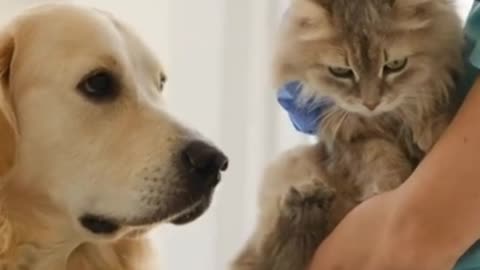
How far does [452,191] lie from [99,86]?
0.45 metres

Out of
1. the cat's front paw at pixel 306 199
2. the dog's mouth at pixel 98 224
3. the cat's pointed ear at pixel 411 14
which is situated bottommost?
the dog's mouth at pixel 98 224

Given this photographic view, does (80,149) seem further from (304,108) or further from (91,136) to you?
(304,108)

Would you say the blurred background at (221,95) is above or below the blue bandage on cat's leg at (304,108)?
below

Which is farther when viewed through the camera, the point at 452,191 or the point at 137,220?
the point at 137,220

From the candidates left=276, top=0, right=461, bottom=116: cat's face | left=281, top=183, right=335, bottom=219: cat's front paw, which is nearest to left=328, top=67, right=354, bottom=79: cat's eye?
left=276, top=0, right=461, bottom=116: cat's face

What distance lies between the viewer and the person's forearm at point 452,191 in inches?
36.4

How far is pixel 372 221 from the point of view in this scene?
100cm

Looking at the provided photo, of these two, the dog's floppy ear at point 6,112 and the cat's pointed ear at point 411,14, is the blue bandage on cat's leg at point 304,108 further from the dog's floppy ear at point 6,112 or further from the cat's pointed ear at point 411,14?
the dog's floppy ear at point 6,112

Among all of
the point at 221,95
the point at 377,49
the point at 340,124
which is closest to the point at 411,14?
the point at 377,49

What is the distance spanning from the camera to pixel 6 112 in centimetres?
108

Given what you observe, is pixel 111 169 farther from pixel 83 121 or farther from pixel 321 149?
pixel 321 149

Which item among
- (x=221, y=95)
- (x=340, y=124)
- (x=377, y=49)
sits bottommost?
(x=221, y=95)

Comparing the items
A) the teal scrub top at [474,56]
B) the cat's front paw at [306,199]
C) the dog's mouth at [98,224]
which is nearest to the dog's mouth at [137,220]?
the dog's mouth at [98,224]

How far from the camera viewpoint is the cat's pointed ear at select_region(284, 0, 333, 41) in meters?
1.11
